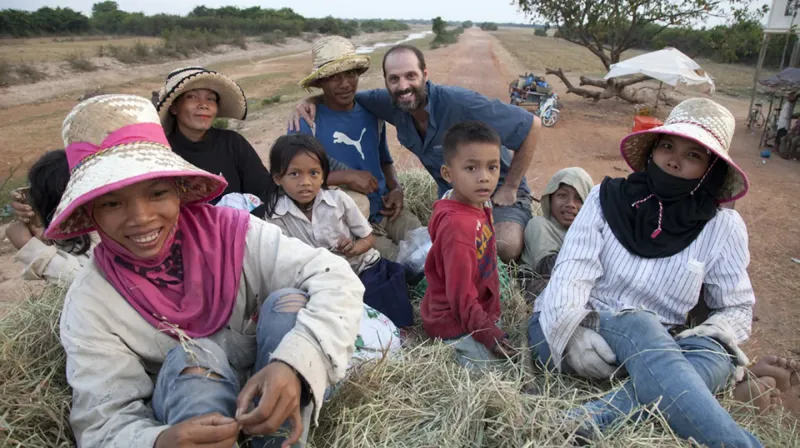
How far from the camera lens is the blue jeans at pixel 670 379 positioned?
5.78 ft

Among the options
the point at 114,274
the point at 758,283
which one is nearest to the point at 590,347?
the point at 114,274

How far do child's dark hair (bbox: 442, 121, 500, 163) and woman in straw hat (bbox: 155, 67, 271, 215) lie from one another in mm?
1328

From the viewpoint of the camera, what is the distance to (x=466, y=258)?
2391mm

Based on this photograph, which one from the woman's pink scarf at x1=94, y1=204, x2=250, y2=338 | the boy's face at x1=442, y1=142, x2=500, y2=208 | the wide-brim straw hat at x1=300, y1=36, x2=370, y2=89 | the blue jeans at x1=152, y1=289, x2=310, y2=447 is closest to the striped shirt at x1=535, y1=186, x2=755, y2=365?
the boy's face at x1=442, y1=142, x2=500, y2=208

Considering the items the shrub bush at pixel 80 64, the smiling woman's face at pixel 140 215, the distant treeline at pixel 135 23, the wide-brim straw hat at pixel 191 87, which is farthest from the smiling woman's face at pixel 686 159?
the distant treeline at pixel 135 23

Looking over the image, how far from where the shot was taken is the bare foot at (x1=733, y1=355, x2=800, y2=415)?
2.18 metres

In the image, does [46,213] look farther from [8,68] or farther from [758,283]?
[8,68]

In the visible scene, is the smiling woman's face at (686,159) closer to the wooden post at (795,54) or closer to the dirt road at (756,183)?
the dirt road at (756,183)

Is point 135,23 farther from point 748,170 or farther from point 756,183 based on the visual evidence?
point 756,183

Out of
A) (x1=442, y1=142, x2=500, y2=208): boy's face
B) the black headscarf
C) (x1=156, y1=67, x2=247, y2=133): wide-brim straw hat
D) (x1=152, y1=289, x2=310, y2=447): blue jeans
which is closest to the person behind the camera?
(x1=152, y1=289, x2=310, y2=447): blue jeans

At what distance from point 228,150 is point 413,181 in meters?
2.04

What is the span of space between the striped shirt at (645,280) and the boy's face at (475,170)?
1.81ft

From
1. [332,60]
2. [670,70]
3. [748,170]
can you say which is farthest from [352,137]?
[670,70]

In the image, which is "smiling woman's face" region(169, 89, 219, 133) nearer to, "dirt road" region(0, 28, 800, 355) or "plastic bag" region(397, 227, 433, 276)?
"plastic bag" region(397, 227, 433, 276)
